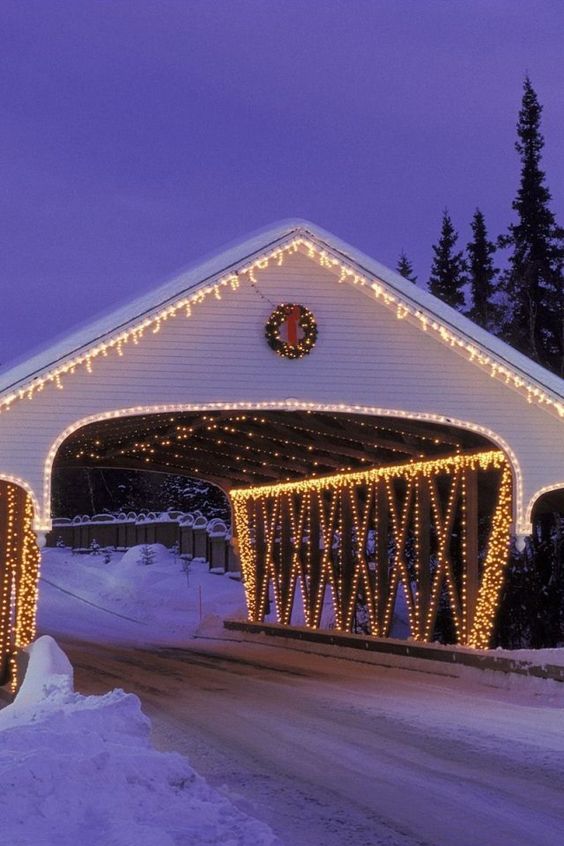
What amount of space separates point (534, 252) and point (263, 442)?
22.2 meters

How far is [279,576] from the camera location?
3139 centimetres

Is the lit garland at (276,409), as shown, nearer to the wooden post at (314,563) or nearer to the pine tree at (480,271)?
the wooden post at (314,563)

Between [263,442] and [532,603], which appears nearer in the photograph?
[263,442]

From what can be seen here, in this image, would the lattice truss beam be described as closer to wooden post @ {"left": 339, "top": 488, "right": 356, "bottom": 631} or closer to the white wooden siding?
wooden post @ {"left": 339, "top": 488, "right": 356, "bottom": 631}

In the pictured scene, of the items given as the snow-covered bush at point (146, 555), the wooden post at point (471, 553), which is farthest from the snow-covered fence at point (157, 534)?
the wooden post at point (471, 553)

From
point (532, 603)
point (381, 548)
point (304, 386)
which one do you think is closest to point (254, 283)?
point (304, 386)

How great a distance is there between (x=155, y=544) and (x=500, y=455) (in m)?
34.9

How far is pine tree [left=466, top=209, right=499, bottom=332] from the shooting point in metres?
53.4

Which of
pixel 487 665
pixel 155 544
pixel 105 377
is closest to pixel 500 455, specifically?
pixel 487 665

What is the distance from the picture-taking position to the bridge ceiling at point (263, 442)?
2091cm

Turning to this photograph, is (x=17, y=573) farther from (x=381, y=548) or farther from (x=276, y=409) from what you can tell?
(x=381, y=548)

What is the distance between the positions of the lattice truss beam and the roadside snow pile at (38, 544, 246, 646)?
12.4 feet

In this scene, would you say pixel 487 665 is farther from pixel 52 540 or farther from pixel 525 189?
pixel 52 540

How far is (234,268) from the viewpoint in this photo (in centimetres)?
1884
